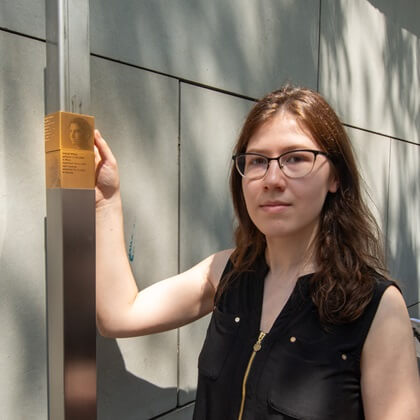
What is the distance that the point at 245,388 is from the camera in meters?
1.47

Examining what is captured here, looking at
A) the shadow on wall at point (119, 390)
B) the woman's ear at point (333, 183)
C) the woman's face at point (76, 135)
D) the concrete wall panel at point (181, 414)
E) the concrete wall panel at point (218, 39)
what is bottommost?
the concrete wall panel at point (181, 414)

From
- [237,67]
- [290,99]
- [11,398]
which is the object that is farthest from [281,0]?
[11,398]

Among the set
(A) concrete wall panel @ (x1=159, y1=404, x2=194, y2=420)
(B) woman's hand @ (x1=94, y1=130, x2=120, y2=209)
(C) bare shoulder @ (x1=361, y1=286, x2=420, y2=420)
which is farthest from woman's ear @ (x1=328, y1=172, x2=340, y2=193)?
(A) concrete wall panel @ (x1=159, y1=404, x2=194, y2=420)

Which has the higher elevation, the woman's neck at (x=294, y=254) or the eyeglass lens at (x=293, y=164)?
the eyeglass lens at (x=293, y=164)

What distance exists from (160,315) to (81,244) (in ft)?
1.72

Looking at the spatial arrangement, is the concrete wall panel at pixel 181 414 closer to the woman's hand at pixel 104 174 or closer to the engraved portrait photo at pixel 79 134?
the woman's hand at pixel 104 174

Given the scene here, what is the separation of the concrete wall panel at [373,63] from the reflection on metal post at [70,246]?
246 cm

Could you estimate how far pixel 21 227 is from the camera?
5.72 feet

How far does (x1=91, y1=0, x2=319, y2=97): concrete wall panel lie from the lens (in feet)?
6.73

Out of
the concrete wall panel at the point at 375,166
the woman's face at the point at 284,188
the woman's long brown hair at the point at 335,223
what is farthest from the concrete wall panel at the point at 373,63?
the woman's face at the point at 284,188

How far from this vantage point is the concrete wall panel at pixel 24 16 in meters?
1.65

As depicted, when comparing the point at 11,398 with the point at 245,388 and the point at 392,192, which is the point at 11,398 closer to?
the point at 245,388

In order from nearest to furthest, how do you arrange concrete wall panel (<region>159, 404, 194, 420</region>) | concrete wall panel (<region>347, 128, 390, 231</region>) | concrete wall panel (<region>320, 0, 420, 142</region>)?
concrete wall panel (<region>159, 404, 194, 420</region>) < concrete wall panel (<region>320, 0, 420, 142</region>) < concrete wall panel (<region>347, 128, 390, 231</region>)

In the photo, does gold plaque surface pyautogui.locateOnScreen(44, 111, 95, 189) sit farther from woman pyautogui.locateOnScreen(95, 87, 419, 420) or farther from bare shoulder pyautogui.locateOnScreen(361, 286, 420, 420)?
bare shoulder pyautogui.locateOnScreen(361, 286, 420, 420)
